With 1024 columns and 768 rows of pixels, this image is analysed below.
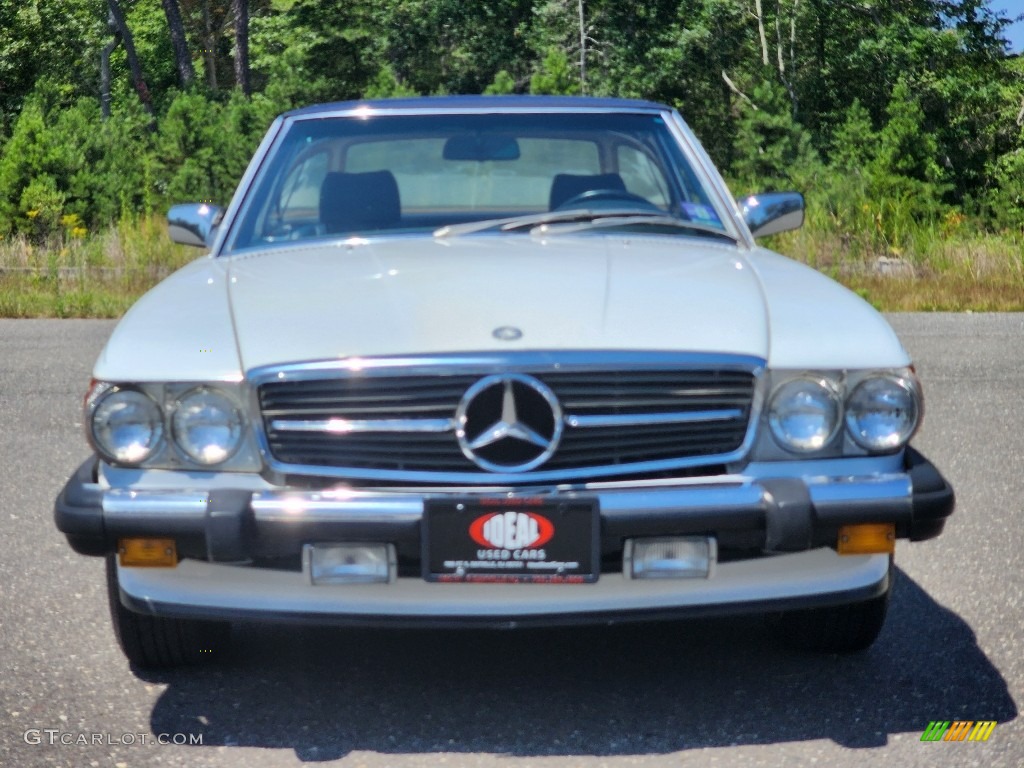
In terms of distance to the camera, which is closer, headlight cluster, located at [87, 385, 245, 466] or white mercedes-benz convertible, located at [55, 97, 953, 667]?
white mercedes-benz convertible, located at [55, 97, 953, 667]

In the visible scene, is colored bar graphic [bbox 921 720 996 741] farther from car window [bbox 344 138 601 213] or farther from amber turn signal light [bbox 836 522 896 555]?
car window [bbox 344 138 601 213]

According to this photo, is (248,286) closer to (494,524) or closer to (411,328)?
(411,328)

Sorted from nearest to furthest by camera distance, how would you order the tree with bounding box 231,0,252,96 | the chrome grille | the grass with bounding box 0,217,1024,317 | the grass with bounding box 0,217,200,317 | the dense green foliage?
1. the chrome grille
2. the grass with bounding box 0,217,200,317
3. the grass with bounding box 0,217,1024,317
4. the dense green foliage
5. the tree with bounding box 231,0,252,96

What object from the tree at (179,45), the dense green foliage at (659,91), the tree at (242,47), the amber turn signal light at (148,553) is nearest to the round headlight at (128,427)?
the amber turn signal light at (148,553)

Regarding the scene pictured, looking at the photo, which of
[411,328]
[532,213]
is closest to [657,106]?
[532,213]

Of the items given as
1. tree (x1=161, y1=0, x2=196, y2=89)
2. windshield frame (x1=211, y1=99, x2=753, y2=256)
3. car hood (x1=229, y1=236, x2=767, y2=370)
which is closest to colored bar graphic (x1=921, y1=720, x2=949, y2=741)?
car hood (x1=229, y1=236, x2=767, y2=370)

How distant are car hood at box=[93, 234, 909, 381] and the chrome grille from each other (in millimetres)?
64

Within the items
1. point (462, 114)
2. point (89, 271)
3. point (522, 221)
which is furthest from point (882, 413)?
point (89, 271)

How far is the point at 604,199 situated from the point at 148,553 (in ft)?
6.36

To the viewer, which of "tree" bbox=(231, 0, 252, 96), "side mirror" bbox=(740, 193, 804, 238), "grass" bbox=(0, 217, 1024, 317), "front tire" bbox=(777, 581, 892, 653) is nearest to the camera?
"front tire" bbox=(777, 581, 892, 653)

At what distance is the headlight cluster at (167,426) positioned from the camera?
328 centimetres

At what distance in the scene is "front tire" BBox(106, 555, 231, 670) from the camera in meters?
3.63

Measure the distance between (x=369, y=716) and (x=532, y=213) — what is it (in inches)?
66.5

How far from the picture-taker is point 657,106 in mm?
5027
